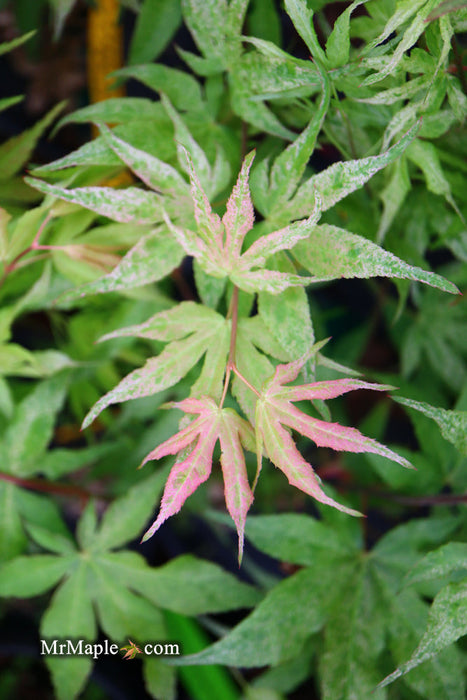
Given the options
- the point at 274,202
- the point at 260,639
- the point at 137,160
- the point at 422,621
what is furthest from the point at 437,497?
the point at 137,160

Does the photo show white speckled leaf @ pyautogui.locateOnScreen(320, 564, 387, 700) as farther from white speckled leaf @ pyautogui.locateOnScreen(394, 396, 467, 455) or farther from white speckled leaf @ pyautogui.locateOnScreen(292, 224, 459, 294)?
white speckled leaf @ pyautogui.locateOnScreen(292, 224, 459, 294)

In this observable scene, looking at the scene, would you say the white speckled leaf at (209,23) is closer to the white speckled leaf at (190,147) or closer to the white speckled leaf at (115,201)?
the white speckled leaf at (190,147)

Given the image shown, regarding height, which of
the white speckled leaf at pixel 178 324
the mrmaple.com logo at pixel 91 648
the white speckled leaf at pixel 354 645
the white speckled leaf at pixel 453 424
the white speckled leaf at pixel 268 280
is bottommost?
the mrmaple.com logo at pixel 91 648

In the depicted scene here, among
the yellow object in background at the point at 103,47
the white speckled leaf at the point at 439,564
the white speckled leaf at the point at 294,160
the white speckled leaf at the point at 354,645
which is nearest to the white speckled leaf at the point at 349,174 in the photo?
the white speckled leaf at the point at 294,160

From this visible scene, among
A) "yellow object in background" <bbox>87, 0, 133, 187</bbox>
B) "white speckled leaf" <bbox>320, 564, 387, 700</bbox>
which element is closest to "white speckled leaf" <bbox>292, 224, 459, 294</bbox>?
"white speckled leaf" <bbox>320, 564, 387, 700</bbox>

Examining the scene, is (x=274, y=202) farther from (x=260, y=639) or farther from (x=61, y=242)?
(x=260, y=639)

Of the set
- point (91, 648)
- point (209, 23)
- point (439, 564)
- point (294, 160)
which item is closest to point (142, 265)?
point (294, 160)

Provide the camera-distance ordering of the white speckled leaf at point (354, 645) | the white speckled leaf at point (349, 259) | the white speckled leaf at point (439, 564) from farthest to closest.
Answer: the white speckled leaf at point (354, 645) → the white speckled leaf at point (439, 564) → the white speckled leaf at point (349, 259)

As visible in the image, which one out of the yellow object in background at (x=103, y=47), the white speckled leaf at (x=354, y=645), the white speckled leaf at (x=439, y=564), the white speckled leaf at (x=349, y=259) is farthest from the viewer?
the yellow object in background at (x=103, y=47)
